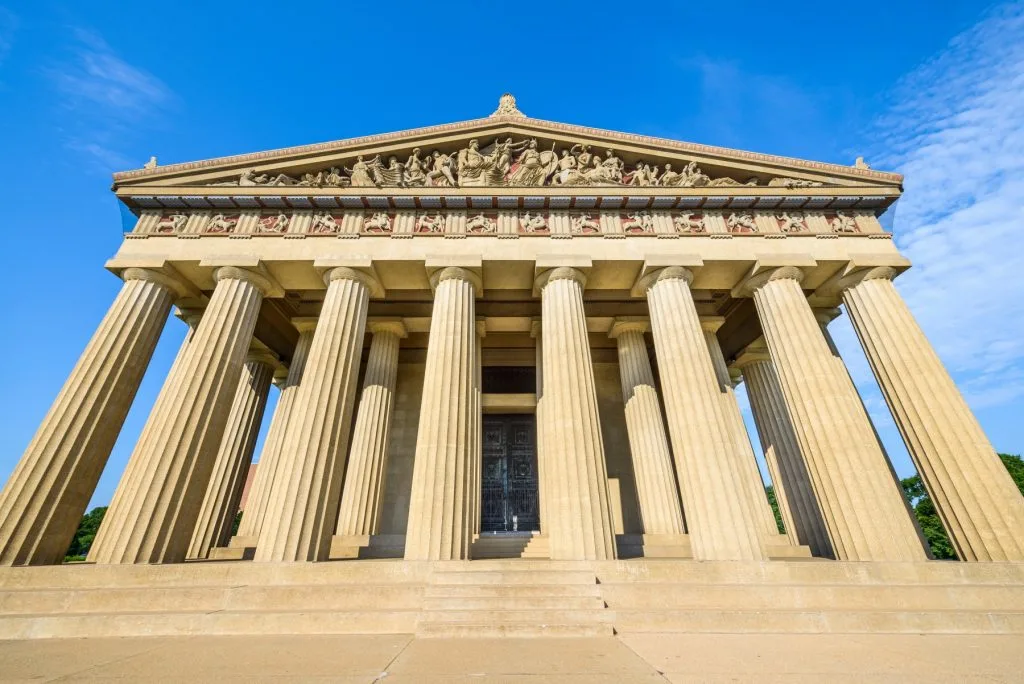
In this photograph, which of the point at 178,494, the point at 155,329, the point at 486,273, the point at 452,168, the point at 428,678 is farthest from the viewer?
the point at 452,168

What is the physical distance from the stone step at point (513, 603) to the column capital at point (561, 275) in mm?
8491

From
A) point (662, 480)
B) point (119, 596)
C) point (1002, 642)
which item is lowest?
point (1002, 642)

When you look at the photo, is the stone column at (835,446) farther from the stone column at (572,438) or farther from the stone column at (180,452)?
the stone column at (180,452)

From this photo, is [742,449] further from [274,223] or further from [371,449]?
[274,223]

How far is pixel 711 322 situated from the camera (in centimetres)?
1712

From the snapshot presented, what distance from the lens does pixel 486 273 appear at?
13805mm

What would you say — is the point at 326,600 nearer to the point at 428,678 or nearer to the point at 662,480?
the point at 428,678

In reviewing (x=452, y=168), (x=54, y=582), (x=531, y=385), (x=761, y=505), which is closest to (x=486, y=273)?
(x=452, y=168)

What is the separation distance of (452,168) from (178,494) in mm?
12230

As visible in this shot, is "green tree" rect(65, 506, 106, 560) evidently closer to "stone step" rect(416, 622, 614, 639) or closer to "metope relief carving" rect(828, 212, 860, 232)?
"stone step" rect(416, 622, 614, 639)

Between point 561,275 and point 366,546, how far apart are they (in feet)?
31.9

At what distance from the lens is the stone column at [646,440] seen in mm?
13523

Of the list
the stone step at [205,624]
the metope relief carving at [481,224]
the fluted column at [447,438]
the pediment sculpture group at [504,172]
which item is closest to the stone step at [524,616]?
the stone step at [205,624]

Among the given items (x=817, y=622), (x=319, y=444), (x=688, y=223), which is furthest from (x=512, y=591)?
(x=688, y=223)
